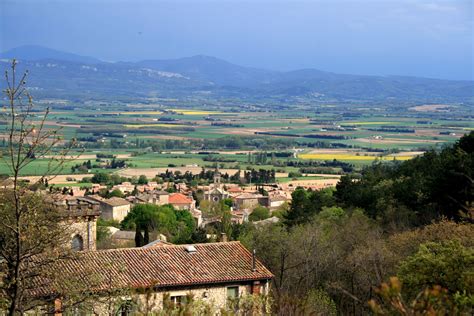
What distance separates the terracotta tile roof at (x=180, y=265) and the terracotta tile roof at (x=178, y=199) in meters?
49.5

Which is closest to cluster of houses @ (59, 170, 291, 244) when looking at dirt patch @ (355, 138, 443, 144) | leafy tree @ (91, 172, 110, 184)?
leafy tree @ (91, 172, 110, 184)

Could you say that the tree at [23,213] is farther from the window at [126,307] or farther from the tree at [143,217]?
the tree at [143,217]

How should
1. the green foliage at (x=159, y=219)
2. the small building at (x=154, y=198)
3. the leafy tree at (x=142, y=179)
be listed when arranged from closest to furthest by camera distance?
the green foliage at (x=159, y=219) → the small building at (x=154, y=198) → the leafy tree at (x=142, y=179)

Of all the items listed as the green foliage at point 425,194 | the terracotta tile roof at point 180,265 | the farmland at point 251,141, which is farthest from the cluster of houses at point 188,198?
the terracotta tile roof at point 180,265

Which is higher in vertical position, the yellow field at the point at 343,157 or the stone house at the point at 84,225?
the stone house at the point at 84,225

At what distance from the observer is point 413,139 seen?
14338 centimetres

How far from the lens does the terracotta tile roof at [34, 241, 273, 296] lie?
17688 mm

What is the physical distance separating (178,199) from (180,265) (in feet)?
170

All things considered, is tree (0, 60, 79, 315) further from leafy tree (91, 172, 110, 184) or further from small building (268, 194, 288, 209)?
leafy tree (91, 172, 110, 184)

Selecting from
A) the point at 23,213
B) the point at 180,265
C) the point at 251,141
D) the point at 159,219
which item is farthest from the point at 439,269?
the point at 251,141

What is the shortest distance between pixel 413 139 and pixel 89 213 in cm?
12538

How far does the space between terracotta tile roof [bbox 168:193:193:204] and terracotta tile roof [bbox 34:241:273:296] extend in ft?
162

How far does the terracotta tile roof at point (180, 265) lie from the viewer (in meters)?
17.7

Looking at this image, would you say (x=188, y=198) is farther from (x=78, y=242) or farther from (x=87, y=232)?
(x=78, y=242)
